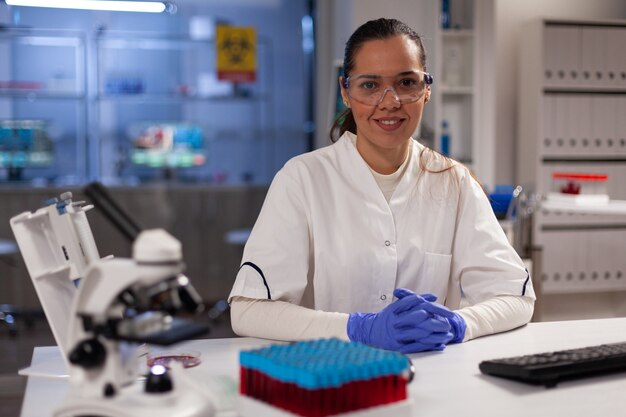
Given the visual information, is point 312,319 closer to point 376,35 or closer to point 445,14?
point 376,35

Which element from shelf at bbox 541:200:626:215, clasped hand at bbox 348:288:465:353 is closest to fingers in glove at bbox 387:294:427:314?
clasped hand at bbox 348:288:465:353

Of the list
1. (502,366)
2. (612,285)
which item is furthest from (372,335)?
(612,285)

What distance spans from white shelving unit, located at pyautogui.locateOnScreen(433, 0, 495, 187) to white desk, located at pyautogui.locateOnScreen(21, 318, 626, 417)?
325 centimetres

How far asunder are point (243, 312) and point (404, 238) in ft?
1.44

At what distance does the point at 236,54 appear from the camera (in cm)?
630

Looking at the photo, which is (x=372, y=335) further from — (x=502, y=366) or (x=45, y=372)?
(x=45, y=372)

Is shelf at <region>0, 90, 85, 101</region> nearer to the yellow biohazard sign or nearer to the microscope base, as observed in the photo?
the yellow biohazard sign

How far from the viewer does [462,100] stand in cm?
491

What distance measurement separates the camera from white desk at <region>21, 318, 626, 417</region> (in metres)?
1.14

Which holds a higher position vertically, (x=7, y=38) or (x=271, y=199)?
(x=7, y=38)

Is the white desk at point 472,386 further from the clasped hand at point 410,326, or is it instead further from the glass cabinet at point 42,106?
the glass cabinet at point 42,106

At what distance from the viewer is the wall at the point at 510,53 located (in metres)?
5.24

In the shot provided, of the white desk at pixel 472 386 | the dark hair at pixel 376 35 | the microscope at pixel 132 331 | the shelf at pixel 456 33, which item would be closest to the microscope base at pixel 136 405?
the microscope at pixel 132 331

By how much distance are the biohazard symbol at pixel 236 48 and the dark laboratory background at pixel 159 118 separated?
0.16m
